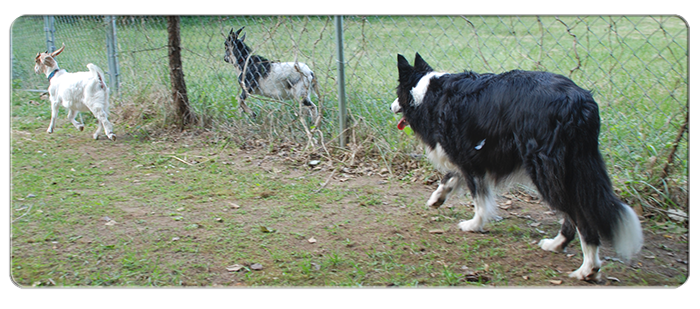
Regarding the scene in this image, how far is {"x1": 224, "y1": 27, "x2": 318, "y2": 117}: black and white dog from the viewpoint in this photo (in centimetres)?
482

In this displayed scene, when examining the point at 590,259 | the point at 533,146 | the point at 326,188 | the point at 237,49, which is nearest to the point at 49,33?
the point at 237,49

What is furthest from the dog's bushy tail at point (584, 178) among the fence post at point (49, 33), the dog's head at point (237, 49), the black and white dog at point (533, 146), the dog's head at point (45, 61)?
the fence post at point (49, 33)

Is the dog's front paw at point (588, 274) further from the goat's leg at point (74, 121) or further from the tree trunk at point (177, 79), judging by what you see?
the goat's leg at point (74, 121)

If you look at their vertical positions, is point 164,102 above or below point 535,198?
above

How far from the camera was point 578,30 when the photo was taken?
3.30 metres

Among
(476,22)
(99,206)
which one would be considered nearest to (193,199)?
(99,206)

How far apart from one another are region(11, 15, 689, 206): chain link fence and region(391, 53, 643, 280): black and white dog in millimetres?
739

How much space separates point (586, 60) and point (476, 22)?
2.77 feet

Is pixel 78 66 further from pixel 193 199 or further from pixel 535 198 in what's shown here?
pixel 535 198

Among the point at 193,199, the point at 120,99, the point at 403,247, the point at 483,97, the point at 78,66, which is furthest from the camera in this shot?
the point at 78,66

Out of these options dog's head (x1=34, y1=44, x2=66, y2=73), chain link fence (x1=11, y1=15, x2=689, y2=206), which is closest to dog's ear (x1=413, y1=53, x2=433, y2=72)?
chain link fence (x1=11, y1=15, x2=689, y2=206)

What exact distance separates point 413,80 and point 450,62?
1141 millimetres

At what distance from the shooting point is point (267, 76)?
205 inches

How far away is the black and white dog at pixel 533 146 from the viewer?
2.26 metres
